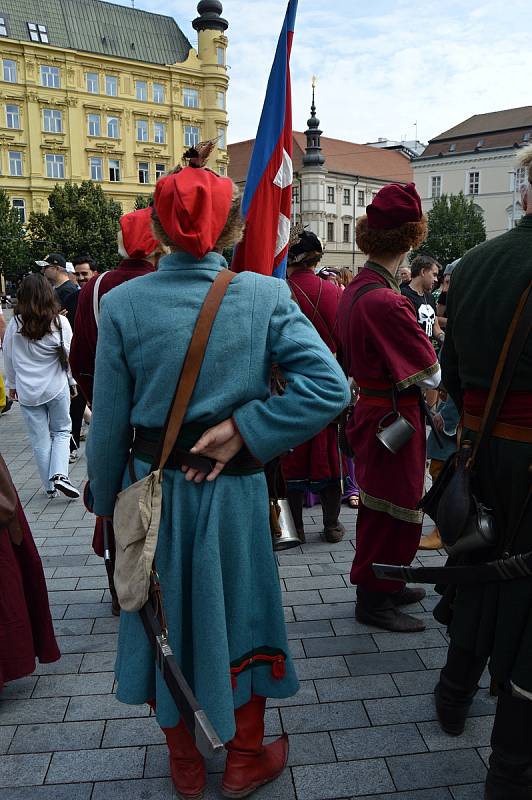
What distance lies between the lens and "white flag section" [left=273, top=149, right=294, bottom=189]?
2.94 m

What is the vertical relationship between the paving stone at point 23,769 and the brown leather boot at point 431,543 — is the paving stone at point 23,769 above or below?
above

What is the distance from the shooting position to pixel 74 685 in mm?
3117

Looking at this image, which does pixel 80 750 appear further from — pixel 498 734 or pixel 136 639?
pixel 498 734

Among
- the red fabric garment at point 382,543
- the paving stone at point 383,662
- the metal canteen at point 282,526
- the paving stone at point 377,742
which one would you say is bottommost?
the paving stone at point 383,662

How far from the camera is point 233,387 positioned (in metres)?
2.09

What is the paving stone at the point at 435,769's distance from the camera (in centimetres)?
247

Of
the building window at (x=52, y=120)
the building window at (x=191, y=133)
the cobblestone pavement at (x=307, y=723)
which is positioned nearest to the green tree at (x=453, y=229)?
the building window at (x=191, y=133)

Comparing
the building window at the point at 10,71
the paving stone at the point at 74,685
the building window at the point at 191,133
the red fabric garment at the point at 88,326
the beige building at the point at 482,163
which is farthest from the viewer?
the beige building at the point at 482,163

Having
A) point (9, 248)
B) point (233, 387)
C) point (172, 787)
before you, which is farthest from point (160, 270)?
point (9, 248)

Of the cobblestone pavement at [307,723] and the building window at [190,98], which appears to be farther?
the building window at [190,98]

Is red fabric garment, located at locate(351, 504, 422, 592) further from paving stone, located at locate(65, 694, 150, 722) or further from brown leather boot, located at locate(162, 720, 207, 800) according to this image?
brown leather boot, located at locate(162, 720, 207, 800)

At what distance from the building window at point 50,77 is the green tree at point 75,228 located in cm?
1414

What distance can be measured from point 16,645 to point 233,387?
173 centimetres

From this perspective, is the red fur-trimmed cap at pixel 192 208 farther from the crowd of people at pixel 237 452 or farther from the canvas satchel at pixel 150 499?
the canvas satchel at pixel 150 499
